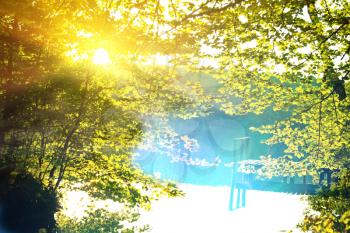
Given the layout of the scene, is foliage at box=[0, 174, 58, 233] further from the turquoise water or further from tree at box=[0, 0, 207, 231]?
the turquoise water

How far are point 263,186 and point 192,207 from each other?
25.5 ft

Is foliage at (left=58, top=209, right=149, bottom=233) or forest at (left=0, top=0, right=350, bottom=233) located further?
foliage at (left=58, top=209, right=149, bottom=233)

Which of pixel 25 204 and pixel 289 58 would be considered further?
pixel 289 58

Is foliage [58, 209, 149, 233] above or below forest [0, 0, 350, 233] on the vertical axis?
below

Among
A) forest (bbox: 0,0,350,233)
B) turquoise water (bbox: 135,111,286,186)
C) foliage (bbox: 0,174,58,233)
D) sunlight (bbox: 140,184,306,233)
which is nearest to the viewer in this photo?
forest (bbox: 0,0,350,233)

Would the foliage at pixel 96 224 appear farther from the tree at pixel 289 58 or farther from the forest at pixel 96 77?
the tree at pixel 289 58

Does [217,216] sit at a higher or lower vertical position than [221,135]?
lower

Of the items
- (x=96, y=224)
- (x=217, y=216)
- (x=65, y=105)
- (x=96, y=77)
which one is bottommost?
(x=96, y=224)

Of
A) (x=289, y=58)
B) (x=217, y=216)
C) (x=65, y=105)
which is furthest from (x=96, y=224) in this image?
(x=217, y=216)

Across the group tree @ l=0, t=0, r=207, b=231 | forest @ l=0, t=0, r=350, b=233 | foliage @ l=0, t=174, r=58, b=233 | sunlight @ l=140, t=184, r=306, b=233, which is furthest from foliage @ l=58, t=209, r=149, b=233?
sunlight @ l=140, t=184, r=306, b=233

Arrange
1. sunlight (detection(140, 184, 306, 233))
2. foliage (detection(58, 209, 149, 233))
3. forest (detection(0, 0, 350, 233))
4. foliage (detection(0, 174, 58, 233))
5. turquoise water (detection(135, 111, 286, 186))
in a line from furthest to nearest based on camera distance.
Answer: turquoise water (detection(135, 111, 286, 186)) → sunlight (detection(140, 184, 306, 233)) → foliage (detection(58, 209, 149, 233)) → foliage (detection(0, 174, 58, 233)) → forest (detection(0, 0, 350, 233))

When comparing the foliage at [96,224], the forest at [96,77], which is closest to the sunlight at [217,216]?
the foliage at [96,224]

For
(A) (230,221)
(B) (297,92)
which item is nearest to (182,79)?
(B) (297,92)

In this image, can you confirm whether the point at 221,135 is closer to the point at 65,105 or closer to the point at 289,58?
the point at 289,58
